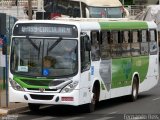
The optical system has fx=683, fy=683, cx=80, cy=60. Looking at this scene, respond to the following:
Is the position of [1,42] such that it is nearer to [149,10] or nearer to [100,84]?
[100,84]

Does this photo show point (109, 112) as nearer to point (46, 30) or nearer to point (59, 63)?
point (59, 63)

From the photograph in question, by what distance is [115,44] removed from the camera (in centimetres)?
2248

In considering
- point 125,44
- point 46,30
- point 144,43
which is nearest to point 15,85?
point 46,30

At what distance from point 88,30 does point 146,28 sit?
6.25 m

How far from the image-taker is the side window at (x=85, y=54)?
1930 cm

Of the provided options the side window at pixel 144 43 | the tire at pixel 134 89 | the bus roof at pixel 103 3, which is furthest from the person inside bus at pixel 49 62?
the bus roof at pixel 103 3

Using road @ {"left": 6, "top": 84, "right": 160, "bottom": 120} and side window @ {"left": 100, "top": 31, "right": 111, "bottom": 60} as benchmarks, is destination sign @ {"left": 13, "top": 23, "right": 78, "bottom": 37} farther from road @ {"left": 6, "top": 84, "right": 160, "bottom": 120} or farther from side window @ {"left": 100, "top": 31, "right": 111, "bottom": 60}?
road @ {"left": 6, "top": 84, "right": 160, "bottom": 120}

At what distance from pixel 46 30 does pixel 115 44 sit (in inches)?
148

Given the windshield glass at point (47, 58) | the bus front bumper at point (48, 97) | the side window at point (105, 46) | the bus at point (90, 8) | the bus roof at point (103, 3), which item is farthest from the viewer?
the bus roof at point (103, 3)

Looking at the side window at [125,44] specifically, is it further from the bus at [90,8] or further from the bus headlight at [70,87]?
the bus at [90,8]

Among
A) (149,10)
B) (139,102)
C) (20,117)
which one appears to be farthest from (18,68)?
(149,10)

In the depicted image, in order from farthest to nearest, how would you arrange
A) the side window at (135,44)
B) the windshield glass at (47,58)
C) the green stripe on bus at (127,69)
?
the side window at (135,44) → the green stripe on bus at (127,69) → the windshield glass at (47,58)

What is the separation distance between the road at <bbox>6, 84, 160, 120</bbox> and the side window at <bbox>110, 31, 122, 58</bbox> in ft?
5.79

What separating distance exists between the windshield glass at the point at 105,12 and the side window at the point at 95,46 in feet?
76.3
